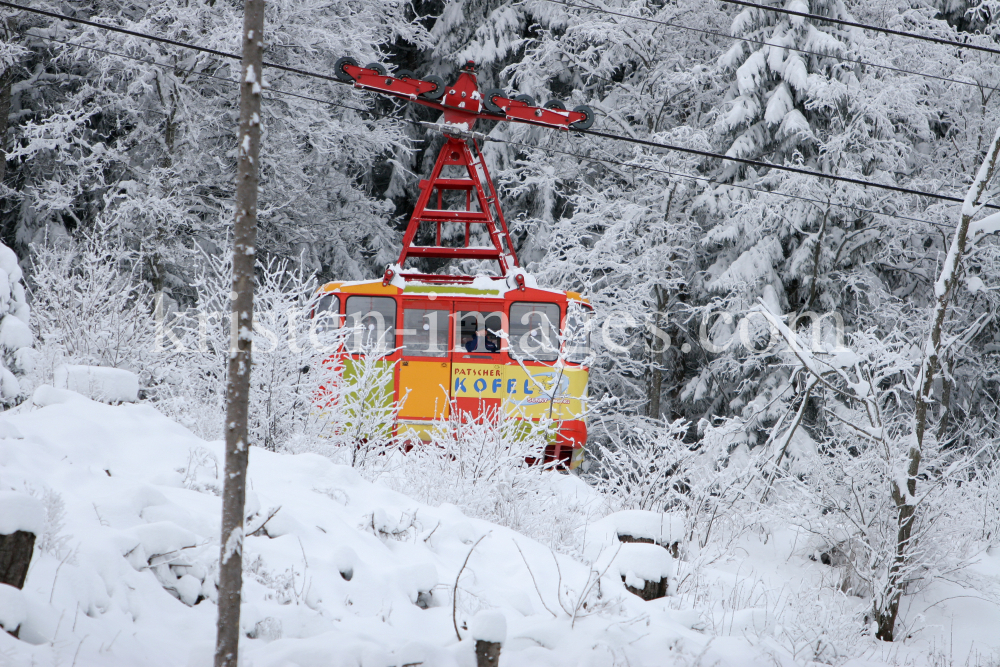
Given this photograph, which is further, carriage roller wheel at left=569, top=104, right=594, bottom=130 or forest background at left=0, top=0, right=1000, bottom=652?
forest background at left=0, top=0, right=1000, bottom=652

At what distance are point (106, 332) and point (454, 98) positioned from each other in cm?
548

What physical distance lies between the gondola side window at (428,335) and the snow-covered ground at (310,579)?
4.29m

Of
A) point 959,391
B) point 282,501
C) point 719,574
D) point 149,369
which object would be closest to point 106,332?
point 149,369

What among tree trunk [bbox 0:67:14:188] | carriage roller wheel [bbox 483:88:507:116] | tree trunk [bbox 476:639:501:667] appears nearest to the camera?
tree trunk [bbox 476:639:501:667]

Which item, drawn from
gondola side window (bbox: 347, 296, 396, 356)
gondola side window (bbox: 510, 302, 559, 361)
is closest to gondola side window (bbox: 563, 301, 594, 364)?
gondola side window (bbox: 510, 302, 559, 361)

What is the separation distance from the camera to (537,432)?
882cm

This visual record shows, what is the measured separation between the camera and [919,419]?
7.75 m

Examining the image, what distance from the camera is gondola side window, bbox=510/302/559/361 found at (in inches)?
421

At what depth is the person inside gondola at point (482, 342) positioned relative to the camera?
424 inches

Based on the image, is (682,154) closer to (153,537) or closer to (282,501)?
(282,501)

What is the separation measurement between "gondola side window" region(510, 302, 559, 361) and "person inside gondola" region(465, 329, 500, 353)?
0.76ft

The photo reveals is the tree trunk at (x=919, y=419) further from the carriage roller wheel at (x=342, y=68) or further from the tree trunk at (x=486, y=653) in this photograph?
the carriage roller wheel at (x=342, y=68)

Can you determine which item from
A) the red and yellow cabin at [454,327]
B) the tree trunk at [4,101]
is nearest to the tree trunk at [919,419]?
the red and yellow cabin at [454,327]

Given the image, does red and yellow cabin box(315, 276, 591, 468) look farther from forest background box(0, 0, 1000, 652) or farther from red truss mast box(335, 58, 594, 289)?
forest background box(0, 0, 1000, 652)
